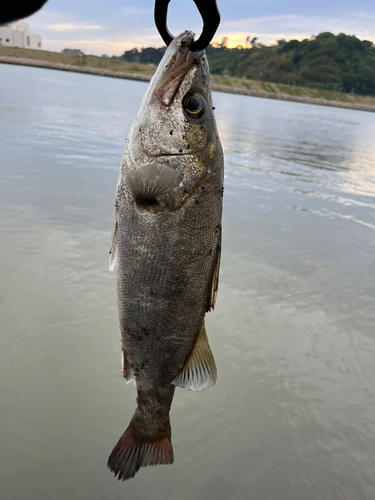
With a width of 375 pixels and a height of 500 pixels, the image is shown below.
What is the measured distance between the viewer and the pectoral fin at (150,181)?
74.2 inches

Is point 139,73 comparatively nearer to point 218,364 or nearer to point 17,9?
point 218,364

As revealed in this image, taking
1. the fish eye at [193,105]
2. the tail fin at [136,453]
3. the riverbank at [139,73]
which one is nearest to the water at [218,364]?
the tail fin at [136,453]

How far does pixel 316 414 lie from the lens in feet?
12.0

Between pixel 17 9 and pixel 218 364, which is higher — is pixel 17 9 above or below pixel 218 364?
above

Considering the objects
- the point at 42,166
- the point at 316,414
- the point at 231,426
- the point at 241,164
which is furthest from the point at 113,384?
the point at 241,164

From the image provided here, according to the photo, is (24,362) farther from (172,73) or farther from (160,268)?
(172,73)

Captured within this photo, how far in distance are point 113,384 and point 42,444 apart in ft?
2.66

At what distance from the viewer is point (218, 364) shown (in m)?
4.13

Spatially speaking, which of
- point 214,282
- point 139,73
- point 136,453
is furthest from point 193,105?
point 139,73

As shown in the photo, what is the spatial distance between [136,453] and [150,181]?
151 cm

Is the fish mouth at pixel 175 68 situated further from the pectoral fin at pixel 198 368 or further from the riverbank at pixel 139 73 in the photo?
the riverbank at pixel 139 73

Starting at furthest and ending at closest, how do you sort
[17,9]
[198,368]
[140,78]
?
1. [140,78]
2. [198,368]
3. [17,9]

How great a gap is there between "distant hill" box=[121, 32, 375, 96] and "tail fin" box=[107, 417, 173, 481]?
150 m

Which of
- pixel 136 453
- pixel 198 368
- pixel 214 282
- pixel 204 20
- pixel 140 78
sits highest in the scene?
pixel 140 78
